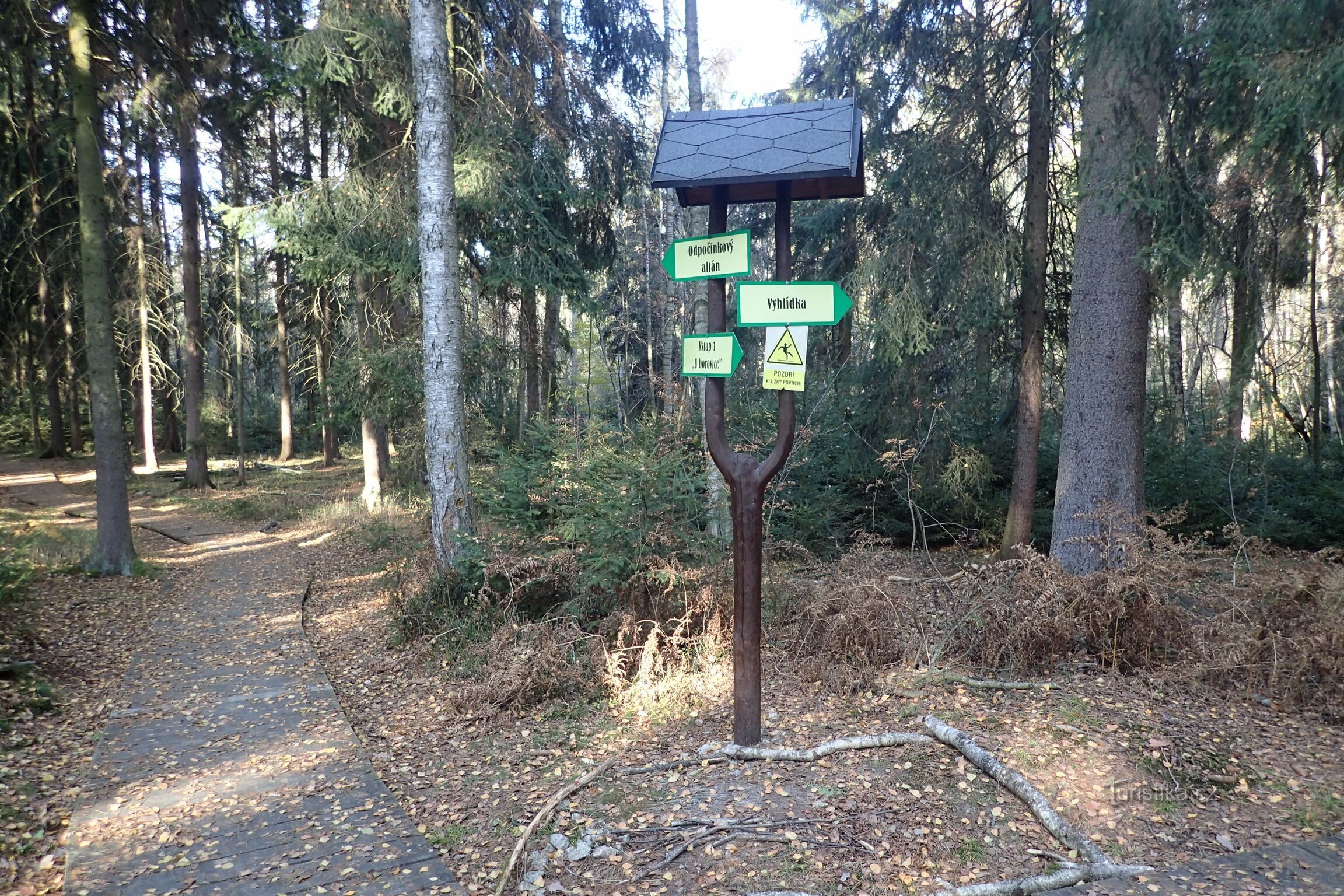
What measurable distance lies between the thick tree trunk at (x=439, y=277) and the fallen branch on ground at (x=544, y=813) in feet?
13.6

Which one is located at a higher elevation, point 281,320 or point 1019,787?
point 281,320

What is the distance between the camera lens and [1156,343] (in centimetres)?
1408

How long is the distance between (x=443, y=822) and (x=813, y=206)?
14.7m

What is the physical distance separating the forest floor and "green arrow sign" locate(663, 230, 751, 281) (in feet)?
9.62

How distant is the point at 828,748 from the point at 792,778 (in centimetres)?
33

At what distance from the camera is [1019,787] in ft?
13.1

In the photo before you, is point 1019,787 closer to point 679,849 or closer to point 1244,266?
point 679,849

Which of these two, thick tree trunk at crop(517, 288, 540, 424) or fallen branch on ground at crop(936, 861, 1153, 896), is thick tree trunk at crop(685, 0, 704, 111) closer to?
thick tree trunk at crop(517, 288, 540, 424)

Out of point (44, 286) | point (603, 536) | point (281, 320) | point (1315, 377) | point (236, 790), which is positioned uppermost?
point (44, 286)

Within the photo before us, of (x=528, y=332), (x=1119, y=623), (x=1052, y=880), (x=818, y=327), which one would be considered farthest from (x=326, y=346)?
(x=1052, y=880)

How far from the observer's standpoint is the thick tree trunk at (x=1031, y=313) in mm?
9430

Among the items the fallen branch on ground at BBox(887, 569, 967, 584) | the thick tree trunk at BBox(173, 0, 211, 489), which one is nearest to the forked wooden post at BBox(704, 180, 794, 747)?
the fallen branch on ground at BBox(887, 569, 967, 584)

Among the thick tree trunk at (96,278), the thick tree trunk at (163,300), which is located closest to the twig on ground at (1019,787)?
the thick tree trunk at (96,278)

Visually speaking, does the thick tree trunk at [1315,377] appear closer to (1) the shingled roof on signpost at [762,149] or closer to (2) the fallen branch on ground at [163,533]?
(1) the shingled roof on signpost at [762,149]
